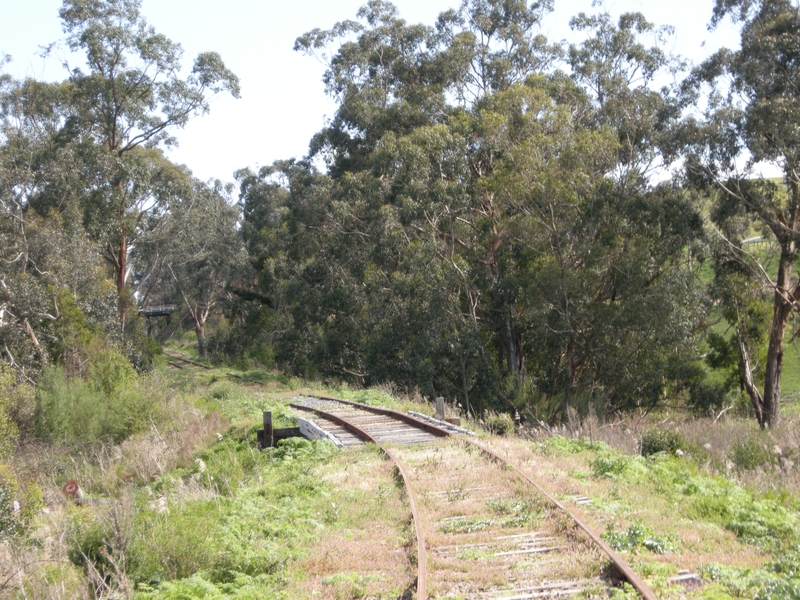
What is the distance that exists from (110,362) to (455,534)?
23695 millimetres

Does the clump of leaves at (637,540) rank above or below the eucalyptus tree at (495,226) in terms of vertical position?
below

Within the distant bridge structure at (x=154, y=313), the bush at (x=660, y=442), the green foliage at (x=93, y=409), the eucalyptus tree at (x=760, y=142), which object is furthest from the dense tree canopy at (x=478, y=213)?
the distant bridge structure at (x=154, y=313)

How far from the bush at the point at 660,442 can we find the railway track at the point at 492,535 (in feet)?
13.4

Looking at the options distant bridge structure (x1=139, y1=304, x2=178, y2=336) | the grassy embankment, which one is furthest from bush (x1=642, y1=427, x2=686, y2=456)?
distant bridge structure (x1=139, y1=304, x2=178, y2=336)

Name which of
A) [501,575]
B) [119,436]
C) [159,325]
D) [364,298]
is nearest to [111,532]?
[501,575]

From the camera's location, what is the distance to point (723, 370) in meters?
36.8

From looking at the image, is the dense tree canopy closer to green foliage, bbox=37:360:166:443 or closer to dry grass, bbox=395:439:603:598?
green foliage, bbox=37:360:166:443

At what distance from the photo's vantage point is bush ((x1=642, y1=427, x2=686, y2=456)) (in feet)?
48.0

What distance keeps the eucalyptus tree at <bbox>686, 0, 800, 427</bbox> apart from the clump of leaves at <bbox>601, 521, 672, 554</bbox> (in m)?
20.5

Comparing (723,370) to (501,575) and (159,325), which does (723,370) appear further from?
(159,325)

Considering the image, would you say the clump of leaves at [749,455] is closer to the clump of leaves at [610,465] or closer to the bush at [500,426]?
the clump of leaves at [610,465]

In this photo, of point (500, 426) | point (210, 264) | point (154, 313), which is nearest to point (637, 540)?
point (500, 426)

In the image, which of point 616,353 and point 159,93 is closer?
point 616,353

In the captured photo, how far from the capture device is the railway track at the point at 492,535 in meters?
6.41
